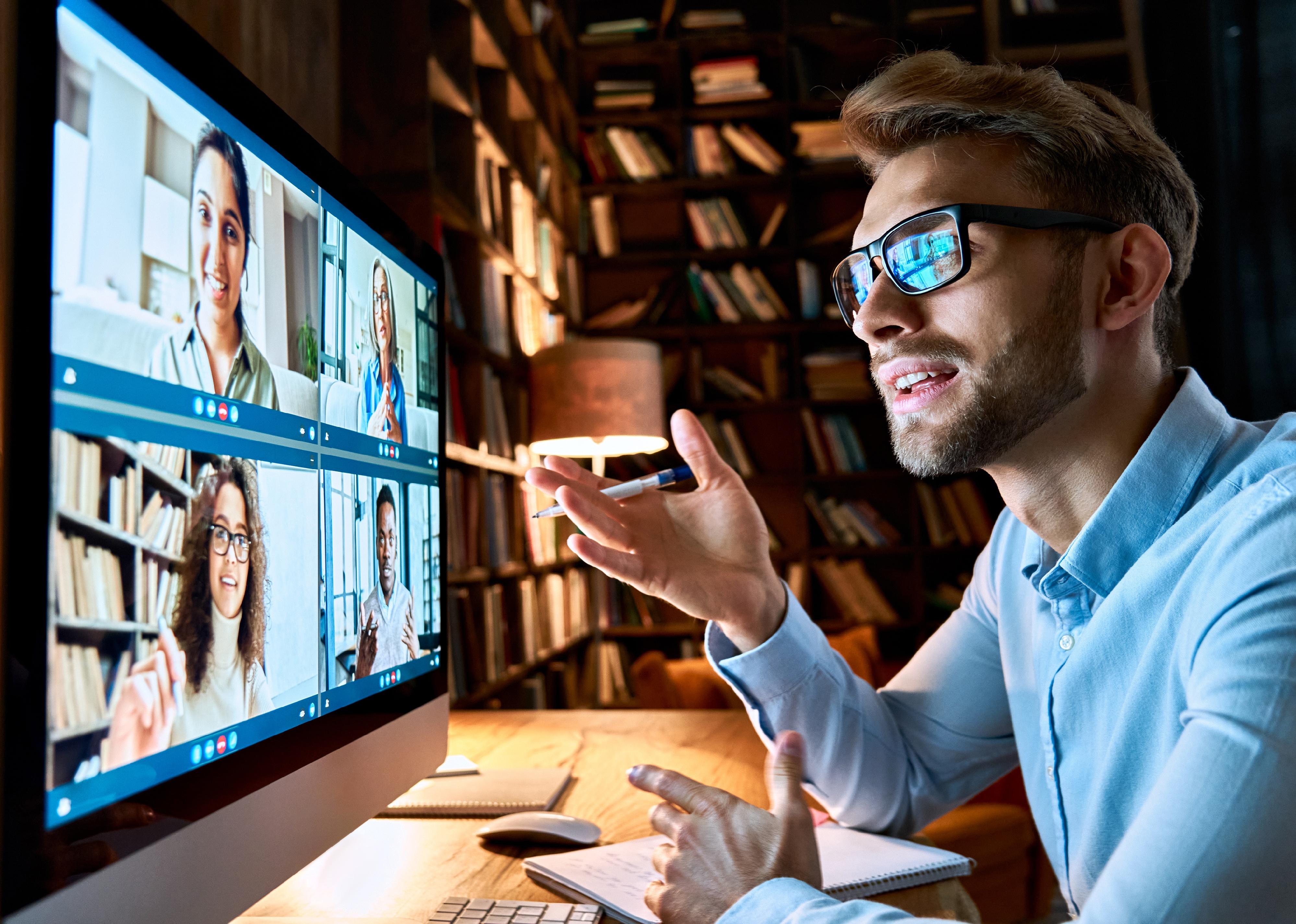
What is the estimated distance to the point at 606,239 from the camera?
416 centimetres

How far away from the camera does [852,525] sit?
3951 mm

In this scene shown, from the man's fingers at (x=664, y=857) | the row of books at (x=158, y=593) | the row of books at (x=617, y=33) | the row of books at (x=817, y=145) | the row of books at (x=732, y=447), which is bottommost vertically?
the man's fingers at (x=664, y=857)

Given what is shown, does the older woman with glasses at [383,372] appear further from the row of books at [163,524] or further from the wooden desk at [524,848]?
the wooden desk at [524,848]

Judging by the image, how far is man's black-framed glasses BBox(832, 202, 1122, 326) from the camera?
96 cm

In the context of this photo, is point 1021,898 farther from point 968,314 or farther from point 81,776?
point 81,776

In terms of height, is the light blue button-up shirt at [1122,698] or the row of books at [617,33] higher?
the row of books at [617,33]

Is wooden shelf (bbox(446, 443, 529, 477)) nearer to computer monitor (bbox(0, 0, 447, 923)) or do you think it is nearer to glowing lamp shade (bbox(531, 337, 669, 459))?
Result: glowing lamp shade (bbox(531, 337, 669, 459))

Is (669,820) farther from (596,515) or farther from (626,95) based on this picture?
(626,95)

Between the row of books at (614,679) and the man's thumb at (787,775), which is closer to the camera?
the man's thumb at (787,775)

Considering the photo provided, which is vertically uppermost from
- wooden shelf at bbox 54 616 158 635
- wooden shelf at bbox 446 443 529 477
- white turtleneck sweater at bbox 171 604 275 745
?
wooden shelf at bbox 446 443 529 477

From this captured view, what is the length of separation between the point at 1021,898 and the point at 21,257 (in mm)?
2656

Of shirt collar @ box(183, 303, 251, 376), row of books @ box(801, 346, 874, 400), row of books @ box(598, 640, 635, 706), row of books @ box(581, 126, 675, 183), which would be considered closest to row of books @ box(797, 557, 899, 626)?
row of books @ box(801, 346, 874, 400)

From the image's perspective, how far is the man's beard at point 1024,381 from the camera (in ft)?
3.13

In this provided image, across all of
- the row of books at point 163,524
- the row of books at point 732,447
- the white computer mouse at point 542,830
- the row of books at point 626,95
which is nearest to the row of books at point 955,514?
the row of books at point 732,447
